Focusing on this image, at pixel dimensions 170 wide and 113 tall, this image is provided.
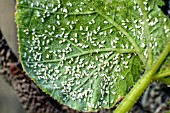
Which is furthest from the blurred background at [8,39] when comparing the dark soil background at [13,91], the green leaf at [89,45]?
the green leaf at [89,45]

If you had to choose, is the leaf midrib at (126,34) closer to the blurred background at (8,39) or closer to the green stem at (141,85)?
the green stem at (141,85)

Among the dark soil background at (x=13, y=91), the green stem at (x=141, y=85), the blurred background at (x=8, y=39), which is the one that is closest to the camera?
the green stem at (x=141, y=85)

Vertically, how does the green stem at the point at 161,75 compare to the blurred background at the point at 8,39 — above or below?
above

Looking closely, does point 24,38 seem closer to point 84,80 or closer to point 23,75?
point 84,80

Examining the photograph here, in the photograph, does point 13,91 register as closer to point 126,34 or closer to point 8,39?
point 8,39

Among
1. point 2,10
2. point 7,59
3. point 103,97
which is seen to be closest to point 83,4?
point 103,97

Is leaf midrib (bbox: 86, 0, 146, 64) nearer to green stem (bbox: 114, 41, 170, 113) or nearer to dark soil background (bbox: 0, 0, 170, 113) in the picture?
green stem (bbox: 114, 41, 170, 113)
